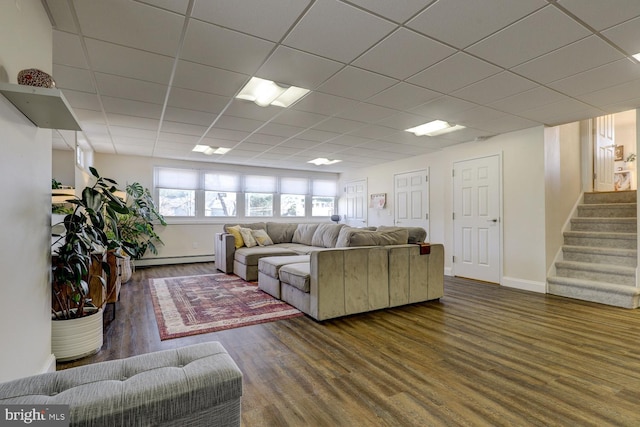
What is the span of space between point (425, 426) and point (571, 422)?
769mm

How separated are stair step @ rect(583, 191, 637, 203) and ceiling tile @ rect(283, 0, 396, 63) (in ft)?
16.5

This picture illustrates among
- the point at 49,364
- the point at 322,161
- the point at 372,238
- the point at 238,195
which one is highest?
the point at 322,161

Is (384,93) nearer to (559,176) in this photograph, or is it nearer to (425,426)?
(425,426)

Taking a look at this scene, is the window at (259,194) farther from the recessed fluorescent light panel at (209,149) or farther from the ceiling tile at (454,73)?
the ceiling tile at (454,73)

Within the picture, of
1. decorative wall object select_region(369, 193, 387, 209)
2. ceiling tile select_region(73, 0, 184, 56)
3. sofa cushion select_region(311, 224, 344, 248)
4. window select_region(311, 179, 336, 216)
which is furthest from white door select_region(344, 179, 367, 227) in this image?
ceiling tile select_region(73, 0, 184, 56)

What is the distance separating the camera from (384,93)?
3.19m

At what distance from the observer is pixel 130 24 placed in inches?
79.9

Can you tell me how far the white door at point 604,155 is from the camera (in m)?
5.29

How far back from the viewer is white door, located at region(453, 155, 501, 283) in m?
4.85

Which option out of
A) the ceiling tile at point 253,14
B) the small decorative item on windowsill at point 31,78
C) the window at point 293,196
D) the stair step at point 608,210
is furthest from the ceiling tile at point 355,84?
the window at point 293,196

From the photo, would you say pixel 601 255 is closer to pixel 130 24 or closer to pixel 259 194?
pixel 130 24

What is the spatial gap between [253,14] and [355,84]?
129 centimetres

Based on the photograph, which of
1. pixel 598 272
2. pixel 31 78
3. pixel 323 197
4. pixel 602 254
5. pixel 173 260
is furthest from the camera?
pixel 323 197

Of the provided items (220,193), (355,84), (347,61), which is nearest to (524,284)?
(355,84)
